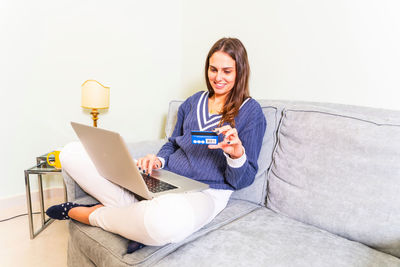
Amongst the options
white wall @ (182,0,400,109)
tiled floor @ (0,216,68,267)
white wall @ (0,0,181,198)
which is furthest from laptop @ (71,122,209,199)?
white wall @ (0,0,181,198)

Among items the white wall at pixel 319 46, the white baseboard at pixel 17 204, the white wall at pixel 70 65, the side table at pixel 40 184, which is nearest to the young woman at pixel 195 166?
→ the white wall at pixel 319 46

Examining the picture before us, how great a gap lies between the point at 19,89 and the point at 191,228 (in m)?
1.46

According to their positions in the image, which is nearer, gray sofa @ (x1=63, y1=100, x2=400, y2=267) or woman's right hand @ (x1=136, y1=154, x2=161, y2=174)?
gray sofa @ (x1=63, y1=100, x2=400, y2=267)

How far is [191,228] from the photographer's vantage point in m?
0.89

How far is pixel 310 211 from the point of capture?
3.42 ft

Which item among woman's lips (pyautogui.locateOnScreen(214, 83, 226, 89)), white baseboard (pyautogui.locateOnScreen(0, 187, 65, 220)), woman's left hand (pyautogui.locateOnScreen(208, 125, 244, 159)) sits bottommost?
white baseboard (pyautogui.locateOnScreen(0, 187, 65, 220))

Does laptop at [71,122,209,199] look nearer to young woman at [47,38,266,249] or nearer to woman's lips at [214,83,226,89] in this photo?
young woman at [47,38,266,249]

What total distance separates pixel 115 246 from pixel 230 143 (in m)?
0.50

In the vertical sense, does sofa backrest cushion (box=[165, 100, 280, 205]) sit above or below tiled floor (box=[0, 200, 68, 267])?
above

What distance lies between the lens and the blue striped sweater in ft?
3.69

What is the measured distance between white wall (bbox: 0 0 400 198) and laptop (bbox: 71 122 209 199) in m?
0.82

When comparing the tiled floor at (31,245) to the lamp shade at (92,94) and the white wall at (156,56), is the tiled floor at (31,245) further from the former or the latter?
the lamp shade at (92,94)

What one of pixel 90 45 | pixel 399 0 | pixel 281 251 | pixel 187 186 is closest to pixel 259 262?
pixel 281 251

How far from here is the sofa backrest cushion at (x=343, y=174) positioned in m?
0.91
